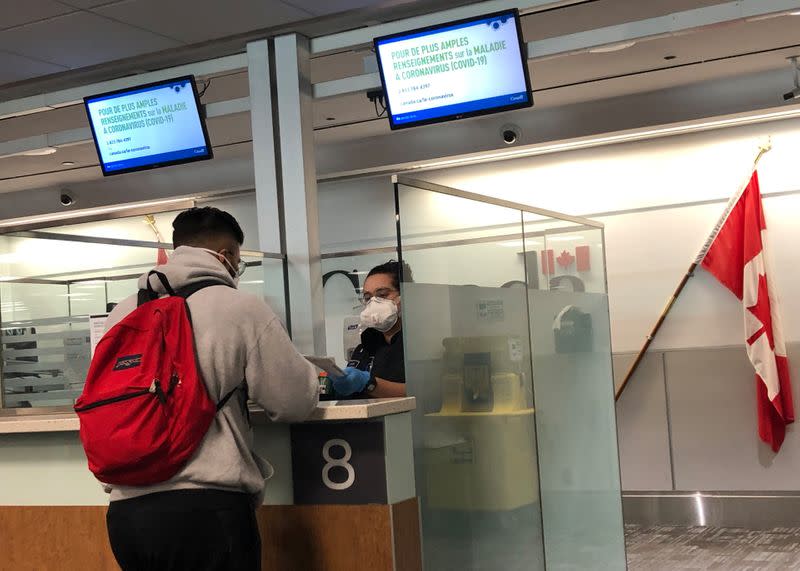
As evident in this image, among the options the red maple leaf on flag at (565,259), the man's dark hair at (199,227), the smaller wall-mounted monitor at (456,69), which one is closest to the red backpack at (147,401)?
the man's dark hair at (199,227)

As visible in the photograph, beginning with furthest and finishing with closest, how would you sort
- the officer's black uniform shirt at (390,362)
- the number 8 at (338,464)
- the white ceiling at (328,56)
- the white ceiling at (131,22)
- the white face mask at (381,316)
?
1. the white ceiling at (328,56)
2. the white ceiling at (131,22)
3. the white face mask at (381,316)
4. the officer's black uniform shirt at (390,362)
5. the number 8 at (338,464)

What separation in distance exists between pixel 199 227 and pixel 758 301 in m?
4.95

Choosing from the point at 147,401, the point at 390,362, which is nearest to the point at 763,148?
the point at 390,362

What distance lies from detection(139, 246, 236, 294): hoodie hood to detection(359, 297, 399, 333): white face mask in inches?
57.7

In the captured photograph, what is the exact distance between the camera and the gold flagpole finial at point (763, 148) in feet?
22.2

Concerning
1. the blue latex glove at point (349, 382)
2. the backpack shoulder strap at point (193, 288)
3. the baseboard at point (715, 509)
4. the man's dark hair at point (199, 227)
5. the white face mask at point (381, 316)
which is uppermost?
the man's dark hair at point (199, 227)

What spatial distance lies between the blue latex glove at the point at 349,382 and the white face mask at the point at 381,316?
2.24ft

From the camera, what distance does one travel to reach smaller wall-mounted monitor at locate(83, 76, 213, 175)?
5.36 m

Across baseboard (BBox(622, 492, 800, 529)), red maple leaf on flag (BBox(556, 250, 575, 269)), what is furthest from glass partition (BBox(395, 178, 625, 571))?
baseboard (BBox(622, 492, 800, 529))

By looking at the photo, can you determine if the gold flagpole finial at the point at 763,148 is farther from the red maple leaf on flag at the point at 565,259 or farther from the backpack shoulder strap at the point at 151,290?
the backpack shoulder strap at the point at 151,290

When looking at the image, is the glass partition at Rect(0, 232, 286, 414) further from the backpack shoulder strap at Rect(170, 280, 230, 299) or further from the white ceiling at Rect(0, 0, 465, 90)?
the white ceiling at Rect(0, 0, 465, 90)

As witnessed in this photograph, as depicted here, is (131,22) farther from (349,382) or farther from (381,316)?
(349,382)

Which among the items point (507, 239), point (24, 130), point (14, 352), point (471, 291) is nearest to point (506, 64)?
point (507, 239)

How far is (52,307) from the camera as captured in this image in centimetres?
356
